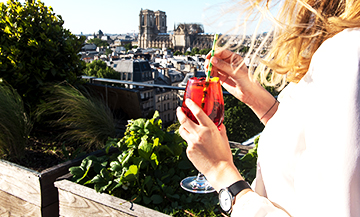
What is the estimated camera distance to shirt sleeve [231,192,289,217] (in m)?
0.78

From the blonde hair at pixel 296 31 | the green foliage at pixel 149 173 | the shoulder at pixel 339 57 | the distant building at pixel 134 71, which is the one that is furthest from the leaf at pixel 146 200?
the distant building at pixel 134 71

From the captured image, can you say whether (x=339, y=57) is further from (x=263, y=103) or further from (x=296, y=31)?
(x=263, y=103)

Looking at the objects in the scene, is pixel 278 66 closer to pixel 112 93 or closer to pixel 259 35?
pixel 259 35

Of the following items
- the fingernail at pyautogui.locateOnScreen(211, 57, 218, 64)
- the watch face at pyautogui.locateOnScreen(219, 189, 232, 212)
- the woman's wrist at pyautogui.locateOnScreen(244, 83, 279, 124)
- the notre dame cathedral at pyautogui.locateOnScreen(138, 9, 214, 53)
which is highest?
the notre dame cathedral at pyautogui.locateOnScreen(138, 9, 214, 53)

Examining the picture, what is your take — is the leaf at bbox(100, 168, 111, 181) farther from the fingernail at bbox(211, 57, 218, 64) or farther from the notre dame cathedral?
the notre dame cathedral

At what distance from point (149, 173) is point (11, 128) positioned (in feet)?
3.65

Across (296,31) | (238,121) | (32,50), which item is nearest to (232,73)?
(296,31)

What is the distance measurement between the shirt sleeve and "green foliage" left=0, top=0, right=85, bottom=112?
2445 mm

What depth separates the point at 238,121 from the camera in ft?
51.3

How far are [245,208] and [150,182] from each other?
0.87 metres

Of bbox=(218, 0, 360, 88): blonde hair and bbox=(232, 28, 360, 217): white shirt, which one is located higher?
bbox=(218, 0, 360, 88): blonde hair

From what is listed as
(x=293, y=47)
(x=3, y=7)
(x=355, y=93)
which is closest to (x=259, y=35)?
(x=293, y=47)

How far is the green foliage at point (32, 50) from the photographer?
2.84 metres

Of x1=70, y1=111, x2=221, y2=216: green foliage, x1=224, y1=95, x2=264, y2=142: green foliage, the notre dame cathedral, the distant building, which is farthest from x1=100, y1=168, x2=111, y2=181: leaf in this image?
the notre dame cathedral
